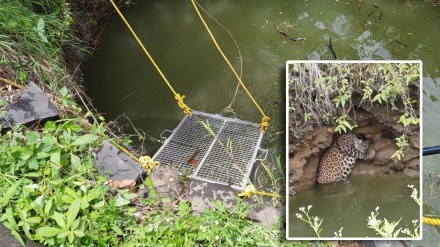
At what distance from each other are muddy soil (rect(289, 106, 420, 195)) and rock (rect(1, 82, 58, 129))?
1.75 m

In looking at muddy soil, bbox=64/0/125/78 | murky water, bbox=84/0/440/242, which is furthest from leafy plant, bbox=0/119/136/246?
muddy soil, bbox=64/0/125/78

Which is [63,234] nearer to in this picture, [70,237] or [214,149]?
[70,237]

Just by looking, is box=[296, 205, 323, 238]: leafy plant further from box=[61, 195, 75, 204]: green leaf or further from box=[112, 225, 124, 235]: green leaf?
box=[61, 195, 75, 204]: green leaf

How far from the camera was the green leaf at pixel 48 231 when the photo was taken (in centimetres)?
200

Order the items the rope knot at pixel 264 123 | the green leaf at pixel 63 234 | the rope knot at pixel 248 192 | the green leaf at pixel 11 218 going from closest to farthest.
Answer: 1. the green leaf at pixel 63 234
2. the green leaf at pixel 11 218
3. the rope knot at pixel 248 192
4. the rope knot at pixel 264 123

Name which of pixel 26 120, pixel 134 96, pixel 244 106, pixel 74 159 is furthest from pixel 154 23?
pixel 74 159

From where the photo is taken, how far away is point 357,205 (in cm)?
179

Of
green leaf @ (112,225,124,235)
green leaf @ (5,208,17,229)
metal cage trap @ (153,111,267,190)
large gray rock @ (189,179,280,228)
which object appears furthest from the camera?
metal cage trap @ (153,111,267,190)

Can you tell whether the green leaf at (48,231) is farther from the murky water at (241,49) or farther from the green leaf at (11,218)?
the murky water at (241,49)

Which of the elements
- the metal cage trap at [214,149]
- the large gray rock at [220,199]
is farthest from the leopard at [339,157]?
the metal cage trap at [214,149]

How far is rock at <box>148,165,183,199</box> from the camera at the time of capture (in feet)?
8.81

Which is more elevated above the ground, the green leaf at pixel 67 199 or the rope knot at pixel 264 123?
the green leaf at pixel 67 199

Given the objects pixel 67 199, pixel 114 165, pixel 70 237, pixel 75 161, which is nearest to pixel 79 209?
pixel 67 199

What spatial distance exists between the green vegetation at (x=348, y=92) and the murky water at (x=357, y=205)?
156 millimetres
